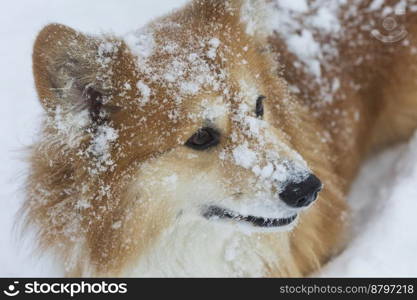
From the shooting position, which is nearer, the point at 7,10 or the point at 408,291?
the point at 408,291

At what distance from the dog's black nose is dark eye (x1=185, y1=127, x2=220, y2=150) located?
0.33 m

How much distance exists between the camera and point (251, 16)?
223 cm

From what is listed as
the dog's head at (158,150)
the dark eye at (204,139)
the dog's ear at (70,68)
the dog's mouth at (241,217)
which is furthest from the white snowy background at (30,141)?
the dark eye at (204,139)

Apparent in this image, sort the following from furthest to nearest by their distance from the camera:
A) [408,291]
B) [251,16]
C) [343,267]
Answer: [343,267] → [408,291] → [251,16]

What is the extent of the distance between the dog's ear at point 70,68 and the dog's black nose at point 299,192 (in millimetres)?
776

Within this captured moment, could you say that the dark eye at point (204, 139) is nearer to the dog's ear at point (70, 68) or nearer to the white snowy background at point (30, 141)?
the dog's ear at point (70, 68)

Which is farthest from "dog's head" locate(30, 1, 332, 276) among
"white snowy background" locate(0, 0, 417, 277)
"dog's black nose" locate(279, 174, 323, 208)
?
"white snowy background" locate(0, 0, 417, 277)

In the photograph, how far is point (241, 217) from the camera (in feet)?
6.54

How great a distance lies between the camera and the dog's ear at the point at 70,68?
5.46 ft

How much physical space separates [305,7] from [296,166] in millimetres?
1149

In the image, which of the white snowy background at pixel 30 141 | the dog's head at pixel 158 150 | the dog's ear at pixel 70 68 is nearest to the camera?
the dog's ear at pixel 70 68

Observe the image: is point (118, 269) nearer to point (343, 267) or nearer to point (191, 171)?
point (191, 171)

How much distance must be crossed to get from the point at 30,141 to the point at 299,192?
141cm

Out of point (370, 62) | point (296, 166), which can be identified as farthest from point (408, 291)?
point (370, 62)
